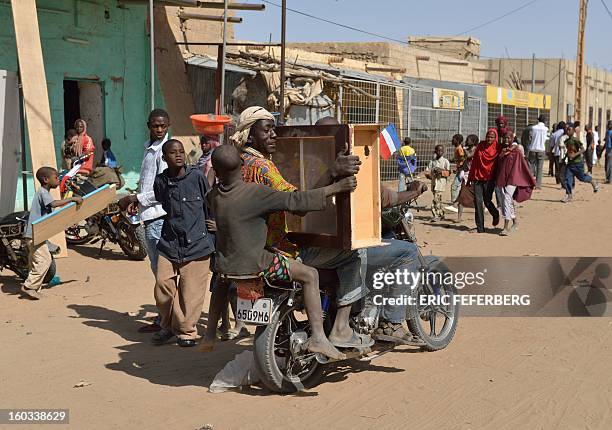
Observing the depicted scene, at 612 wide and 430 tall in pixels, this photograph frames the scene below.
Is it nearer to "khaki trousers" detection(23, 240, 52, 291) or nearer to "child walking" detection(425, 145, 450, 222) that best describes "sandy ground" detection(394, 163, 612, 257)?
"child walking" detection(425, 145, 450, 222)

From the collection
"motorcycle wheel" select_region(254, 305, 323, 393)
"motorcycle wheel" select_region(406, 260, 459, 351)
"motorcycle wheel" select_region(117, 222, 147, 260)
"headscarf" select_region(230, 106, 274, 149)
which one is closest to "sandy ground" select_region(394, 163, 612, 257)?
"motorcycle wheel" select_region(117, 222, 147, 260)

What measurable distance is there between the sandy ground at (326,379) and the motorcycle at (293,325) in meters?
0.15

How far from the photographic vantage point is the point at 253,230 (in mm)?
5242

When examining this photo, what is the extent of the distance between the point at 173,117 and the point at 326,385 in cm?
1092

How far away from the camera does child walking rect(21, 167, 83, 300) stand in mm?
8789

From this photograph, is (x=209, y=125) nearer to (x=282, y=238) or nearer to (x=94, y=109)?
(x=282, y=238)

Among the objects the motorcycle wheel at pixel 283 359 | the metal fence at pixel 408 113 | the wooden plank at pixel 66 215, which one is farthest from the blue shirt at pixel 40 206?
the metal fence at pixel 408 113

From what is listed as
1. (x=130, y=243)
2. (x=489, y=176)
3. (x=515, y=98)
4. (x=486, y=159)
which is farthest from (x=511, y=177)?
(x=515, y=98)

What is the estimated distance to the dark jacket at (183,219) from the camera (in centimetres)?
679

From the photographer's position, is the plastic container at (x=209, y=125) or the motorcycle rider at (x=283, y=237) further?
the plastic container at (x=209, y=125)

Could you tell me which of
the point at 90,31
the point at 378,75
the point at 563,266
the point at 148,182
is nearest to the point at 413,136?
the point at 378,75

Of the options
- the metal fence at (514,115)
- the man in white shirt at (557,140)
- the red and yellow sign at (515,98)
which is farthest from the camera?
the metal fence at (514,115)

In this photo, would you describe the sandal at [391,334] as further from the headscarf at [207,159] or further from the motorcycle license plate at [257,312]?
the headscarf at [207,159]

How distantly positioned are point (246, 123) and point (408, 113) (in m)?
16.8
